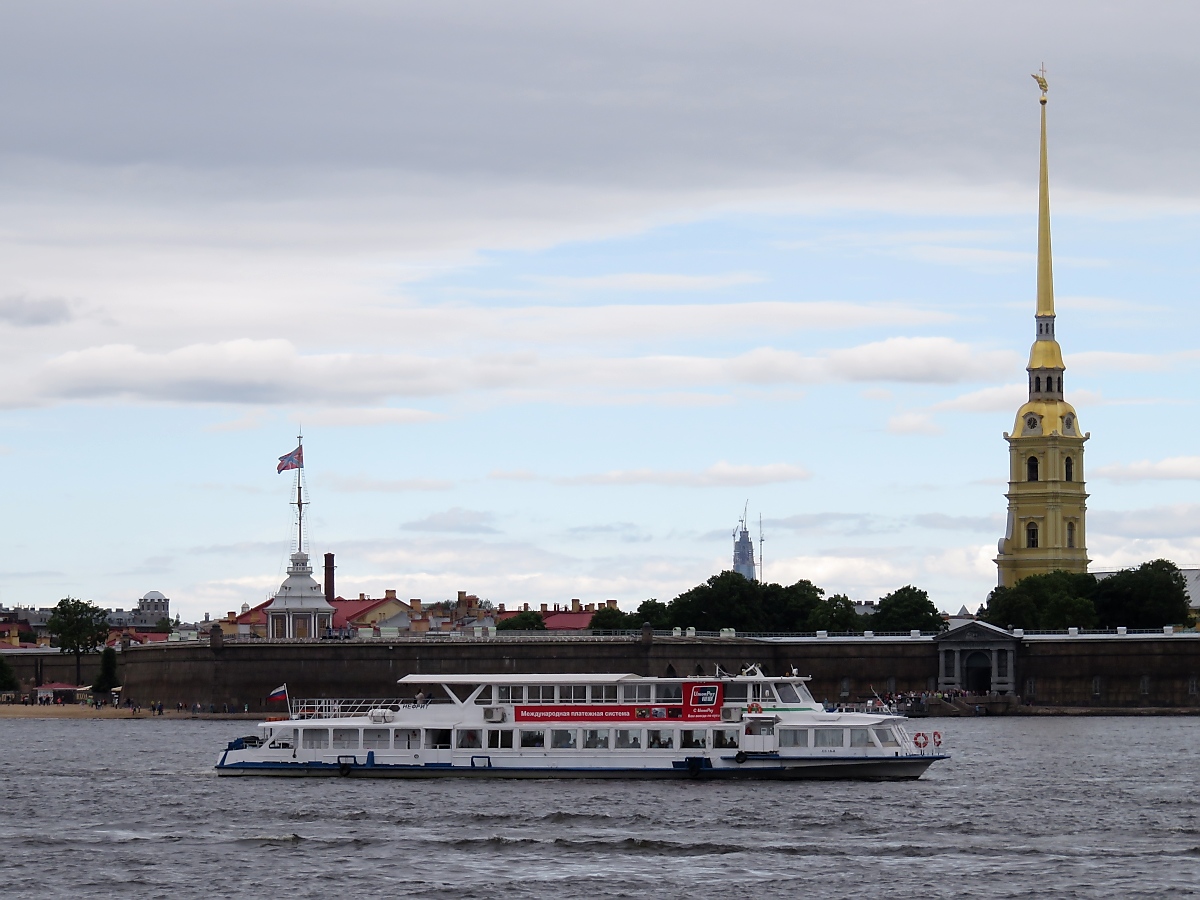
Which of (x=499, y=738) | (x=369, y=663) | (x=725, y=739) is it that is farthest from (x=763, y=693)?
(x=369, y=663)

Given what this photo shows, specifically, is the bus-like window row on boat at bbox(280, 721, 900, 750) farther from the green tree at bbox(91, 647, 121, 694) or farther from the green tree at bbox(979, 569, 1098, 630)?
the green tree at bbox(91, 647, 121, 694)

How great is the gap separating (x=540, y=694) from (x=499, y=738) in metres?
1.96

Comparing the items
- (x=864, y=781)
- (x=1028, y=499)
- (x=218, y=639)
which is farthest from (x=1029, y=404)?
(x=864, y=781)

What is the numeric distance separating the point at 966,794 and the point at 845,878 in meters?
19.4

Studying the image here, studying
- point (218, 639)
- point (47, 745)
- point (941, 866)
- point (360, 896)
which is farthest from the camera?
point (218, 639)

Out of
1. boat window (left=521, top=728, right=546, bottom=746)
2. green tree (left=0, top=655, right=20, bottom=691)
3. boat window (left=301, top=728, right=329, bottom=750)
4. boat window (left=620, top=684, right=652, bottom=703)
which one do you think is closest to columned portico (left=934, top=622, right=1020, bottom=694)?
green tree (left=0, top=655, right=20, bottom=691)

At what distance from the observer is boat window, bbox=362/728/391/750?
2881 inches

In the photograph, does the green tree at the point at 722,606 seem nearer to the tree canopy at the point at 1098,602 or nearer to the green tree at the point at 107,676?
the tree canopy at the point at 1098,602

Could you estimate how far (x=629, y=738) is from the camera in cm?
7212

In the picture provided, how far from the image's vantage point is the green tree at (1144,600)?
169 metres

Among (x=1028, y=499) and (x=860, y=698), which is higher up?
(x=1028, y=499)

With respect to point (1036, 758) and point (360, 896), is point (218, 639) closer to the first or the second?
point (1036, 758)

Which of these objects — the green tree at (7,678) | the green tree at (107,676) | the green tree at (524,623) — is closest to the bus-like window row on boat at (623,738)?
the green tree at (107,676)

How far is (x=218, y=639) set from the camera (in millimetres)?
144250
